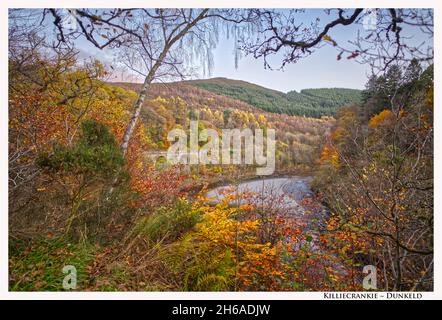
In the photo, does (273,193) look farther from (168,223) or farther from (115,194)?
(115,194)

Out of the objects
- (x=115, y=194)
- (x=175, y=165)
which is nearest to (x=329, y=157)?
(x=175, y=165)

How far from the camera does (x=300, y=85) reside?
2639 millimetres

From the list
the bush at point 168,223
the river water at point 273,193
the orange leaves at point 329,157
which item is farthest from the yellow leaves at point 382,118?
the bush at point 168,223

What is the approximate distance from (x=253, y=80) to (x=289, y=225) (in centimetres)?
232

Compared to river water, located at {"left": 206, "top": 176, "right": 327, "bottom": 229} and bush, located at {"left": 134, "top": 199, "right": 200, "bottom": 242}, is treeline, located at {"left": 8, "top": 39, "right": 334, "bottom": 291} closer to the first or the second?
bush, located at {"left": 134, "top": 199, "right": 200, "bottom": 242}

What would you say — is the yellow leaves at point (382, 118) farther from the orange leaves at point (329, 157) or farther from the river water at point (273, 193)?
the river water at point (273, 193)

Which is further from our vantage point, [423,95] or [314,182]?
[314,182]

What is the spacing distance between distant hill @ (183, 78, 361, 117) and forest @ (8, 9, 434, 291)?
0.02 meters

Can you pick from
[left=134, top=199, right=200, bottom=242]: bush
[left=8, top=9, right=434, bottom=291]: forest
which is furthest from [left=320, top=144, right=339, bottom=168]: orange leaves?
[left=134, top=199, right=200, bottom=242]: bush

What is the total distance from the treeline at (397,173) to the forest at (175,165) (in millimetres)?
24

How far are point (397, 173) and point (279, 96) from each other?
1.65 meters

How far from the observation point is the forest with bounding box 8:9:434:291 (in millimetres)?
1993
